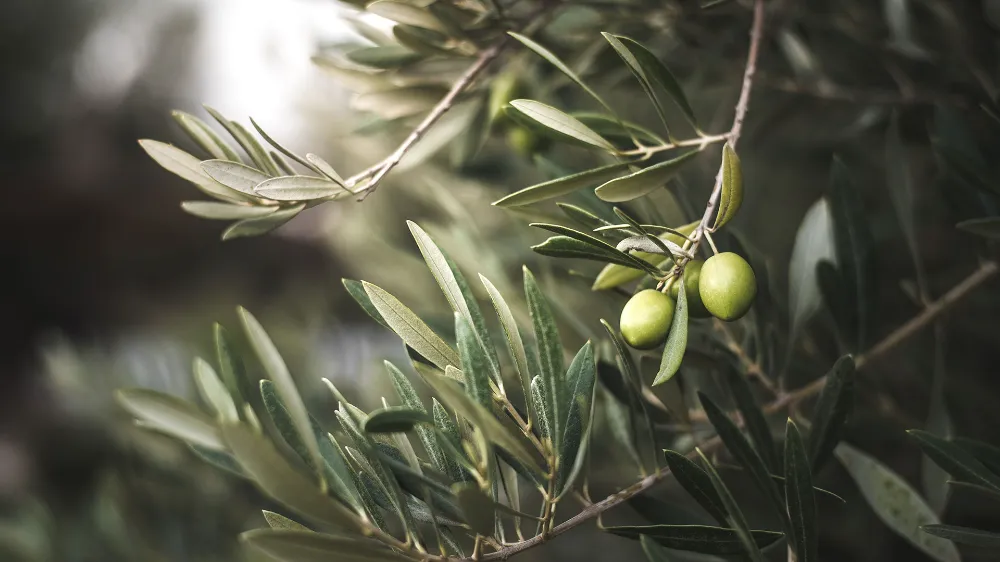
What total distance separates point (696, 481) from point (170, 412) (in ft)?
0.79

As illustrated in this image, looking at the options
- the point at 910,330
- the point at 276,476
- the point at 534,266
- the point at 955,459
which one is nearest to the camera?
the point at 276,476

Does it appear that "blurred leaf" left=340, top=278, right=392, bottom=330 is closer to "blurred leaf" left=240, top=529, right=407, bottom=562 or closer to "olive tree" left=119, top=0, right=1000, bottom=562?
"olive tree" left=119, top=0, right=1000, bottom=562

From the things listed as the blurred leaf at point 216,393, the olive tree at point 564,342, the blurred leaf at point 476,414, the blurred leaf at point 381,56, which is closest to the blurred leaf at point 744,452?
the olive tree at point 564,342

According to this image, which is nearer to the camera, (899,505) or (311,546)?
(311,546)

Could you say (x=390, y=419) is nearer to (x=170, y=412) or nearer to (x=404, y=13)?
(x=170, y=412)

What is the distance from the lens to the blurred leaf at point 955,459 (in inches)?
13.0

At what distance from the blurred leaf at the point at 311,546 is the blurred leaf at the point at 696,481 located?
0.14 m

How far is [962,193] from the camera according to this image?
0.45 meters

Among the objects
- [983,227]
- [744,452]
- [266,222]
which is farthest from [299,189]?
[983,227]

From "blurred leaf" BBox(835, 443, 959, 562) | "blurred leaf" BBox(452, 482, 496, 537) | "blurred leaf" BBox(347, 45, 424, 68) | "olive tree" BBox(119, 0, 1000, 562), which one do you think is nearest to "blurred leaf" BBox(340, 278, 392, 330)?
"olive tree" BBox(119, 0, 1000, 562)

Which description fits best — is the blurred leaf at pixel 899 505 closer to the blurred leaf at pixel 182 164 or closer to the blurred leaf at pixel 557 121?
the blurred leaf at pixel 557 121

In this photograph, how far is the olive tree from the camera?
0.27 meters

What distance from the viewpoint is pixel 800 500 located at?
31cm

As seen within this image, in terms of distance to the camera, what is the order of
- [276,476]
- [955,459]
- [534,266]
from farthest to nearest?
[534,266] < [955,459] < [276,476]
